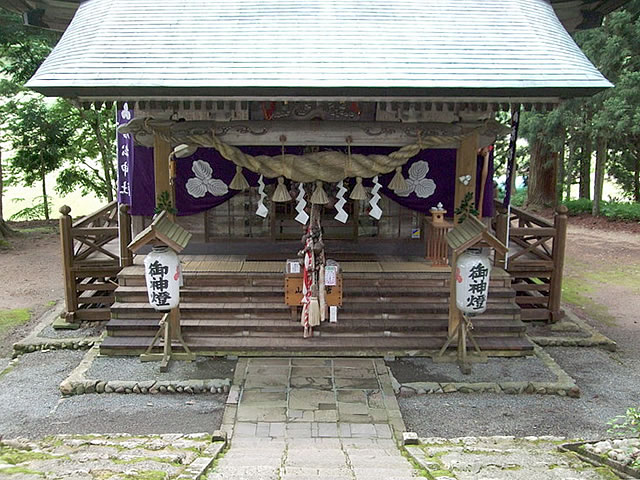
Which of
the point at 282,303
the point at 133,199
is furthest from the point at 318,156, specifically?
the point at 133,199

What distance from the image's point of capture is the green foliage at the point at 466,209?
8.80 meters

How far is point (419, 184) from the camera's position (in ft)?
31.8

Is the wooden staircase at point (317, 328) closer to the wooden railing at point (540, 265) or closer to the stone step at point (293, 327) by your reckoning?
the stone step at point (293, 327)

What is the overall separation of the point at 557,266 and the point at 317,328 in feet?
15.1

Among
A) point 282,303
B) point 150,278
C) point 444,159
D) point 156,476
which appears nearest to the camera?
point 156,476

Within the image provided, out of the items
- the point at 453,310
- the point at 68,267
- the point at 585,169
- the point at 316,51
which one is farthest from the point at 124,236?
the point at 585,169

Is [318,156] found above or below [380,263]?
above

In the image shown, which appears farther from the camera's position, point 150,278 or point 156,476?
point 150,278

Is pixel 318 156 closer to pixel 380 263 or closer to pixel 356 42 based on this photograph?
pixel 356 42

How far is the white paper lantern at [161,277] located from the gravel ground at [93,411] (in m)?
1.30

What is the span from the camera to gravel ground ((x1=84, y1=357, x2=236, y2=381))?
24.8 feet

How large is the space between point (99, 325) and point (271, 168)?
443 centimetres

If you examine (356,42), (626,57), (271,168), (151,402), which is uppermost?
(626,57)

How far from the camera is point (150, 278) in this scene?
762 cm
